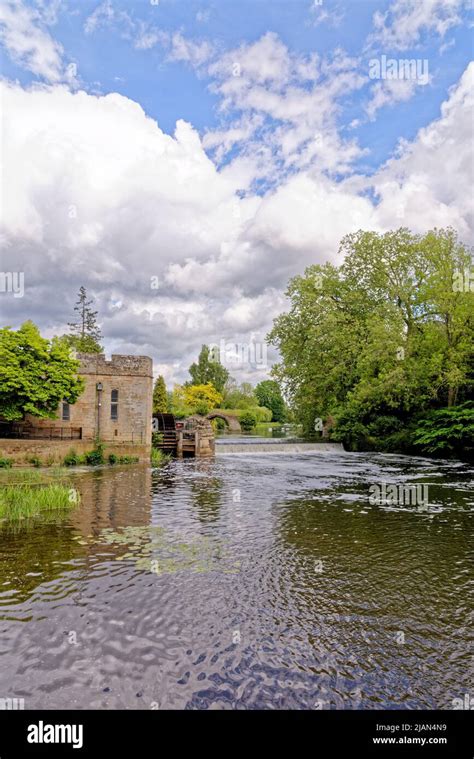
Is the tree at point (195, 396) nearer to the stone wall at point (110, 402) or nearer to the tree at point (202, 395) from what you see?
the tree at point (202, 395)

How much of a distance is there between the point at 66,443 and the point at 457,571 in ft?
59.9

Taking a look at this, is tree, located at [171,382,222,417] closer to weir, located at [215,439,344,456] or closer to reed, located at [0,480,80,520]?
weir, located at [215,439,344,456]

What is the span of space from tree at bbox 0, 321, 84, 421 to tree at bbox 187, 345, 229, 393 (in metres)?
57.1

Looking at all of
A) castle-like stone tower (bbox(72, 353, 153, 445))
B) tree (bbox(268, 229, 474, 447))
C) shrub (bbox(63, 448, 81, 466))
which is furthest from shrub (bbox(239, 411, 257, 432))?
shrub (bbox(63, 448, 81, 466))

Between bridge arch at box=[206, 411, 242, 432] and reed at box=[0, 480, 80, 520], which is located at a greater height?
Answer: bridge arch at box=[206, 411, 242, 432]

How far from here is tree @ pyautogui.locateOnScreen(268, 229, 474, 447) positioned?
92.9ft

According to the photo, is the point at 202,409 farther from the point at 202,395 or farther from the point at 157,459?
the point at 157,459

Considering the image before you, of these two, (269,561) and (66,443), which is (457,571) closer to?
(269,561)

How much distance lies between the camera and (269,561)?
777cm

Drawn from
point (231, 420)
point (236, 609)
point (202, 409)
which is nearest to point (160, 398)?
point (202, 409)

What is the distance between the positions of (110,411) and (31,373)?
5.89m

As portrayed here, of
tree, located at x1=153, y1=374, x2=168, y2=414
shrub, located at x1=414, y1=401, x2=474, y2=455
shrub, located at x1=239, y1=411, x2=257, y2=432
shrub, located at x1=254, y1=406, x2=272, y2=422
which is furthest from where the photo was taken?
shrub, located at x1=254, y1=406, x2=272, y2=422

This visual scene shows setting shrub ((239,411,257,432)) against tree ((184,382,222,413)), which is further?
tree ((184,382,222,413))
